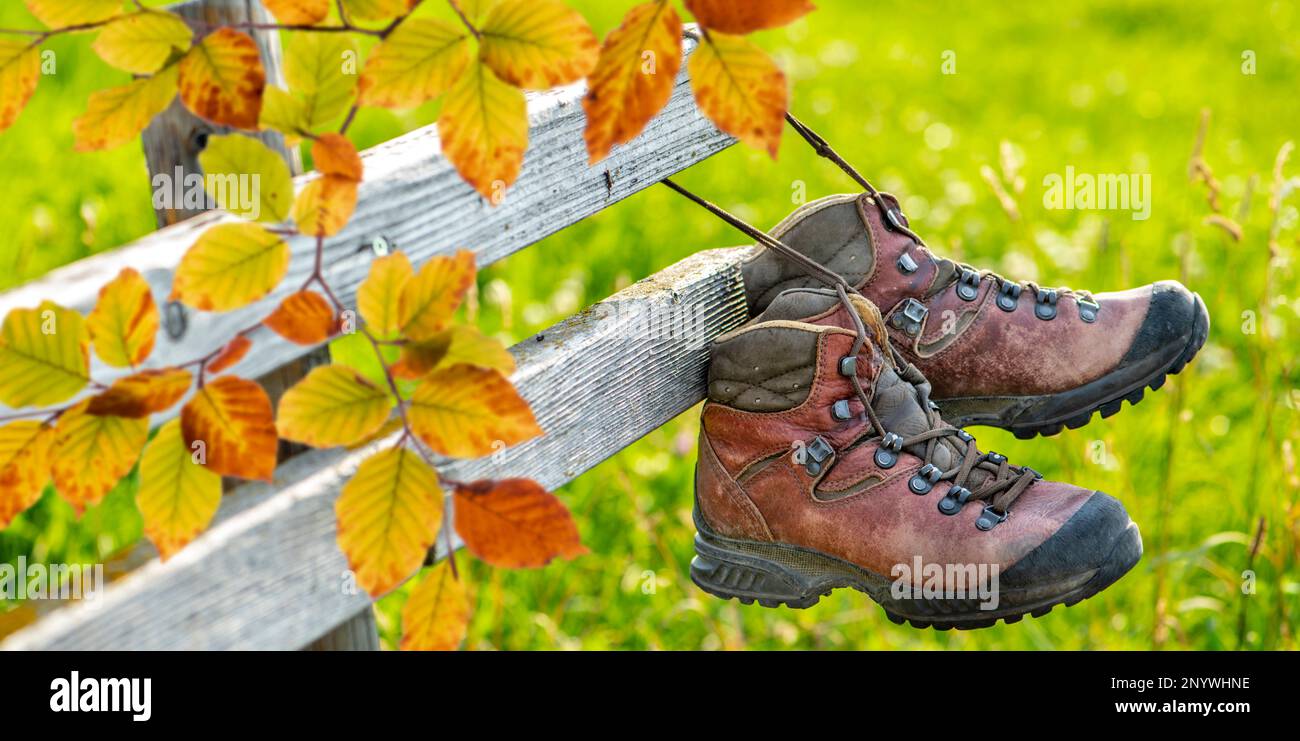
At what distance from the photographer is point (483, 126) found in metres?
0.96

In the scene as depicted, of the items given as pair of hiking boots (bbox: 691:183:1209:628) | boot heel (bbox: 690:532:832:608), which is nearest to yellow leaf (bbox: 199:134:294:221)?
pair of hiking boots (bbox: 691:183:1209:628)

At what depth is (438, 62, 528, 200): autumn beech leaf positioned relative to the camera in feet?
3.13

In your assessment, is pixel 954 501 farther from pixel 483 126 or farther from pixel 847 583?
pixel 483 126

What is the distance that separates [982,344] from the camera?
181cm

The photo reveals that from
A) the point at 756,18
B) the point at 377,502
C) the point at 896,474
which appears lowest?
the point at 896,474

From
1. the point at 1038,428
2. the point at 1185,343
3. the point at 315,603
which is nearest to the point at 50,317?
the point at 315,603

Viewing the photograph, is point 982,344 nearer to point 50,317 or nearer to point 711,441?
point 711,441

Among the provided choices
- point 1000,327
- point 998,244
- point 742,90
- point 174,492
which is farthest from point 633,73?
point 998,244

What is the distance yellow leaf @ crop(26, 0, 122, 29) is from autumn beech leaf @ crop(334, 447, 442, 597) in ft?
Result: 1.34

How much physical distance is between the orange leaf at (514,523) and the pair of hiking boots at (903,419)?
26.1 inches

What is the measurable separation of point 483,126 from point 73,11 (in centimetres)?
33

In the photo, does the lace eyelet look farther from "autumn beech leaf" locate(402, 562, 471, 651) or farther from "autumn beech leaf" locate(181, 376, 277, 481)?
"autumn beech leaf" locate(181, 376, 277, 481)

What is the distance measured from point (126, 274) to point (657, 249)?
2721mm

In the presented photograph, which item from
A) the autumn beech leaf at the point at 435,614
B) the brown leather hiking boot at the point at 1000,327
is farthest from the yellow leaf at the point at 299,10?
the brown leather hiking boot at the point at 1000,327
